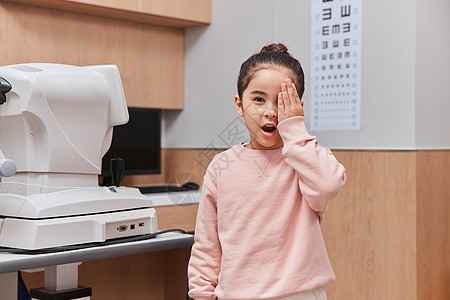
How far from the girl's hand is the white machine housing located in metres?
0.76

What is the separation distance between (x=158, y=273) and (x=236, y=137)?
3.11 ft

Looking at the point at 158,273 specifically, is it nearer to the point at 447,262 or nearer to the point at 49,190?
the point at 447,262

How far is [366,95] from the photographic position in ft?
8.29

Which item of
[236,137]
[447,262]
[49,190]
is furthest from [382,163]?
[49,190]

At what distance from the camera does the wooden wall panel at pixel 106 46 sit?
2672 mm

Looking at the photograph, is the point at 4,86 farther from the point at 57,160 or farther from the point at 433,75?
the point at 433,75

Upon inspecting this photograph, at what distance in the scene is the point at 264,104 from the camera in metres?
1.12

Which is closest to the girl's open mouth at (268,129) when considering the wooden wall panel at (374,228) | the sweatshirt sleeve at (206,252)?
the sweatshirt sleeve at (206,252)

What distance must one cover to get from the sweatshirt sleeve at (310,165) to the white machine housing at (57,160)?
2.49 feet

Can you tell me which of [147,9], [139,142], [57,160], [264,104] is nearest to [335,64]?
[147,9]

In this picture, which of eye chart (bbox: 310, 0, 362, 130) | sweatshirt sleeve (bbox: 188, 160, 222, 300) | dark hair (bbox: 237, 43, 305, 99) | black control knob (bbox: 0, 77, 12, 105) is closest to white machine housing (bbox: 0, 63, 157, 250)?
black control knob (bbox: 0, 77, 12, 105)

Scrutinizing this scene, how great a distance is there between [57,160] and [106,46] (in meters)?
1.52

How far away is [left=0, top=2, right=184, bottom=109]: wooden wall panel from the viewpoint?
2672 mm

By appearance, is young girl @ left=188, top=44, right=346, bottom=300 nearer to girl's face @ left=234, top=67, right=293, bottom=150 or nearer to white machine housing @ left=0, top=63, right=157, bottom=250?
girl's face @ left=234, top=67, right=293, bottom=150
